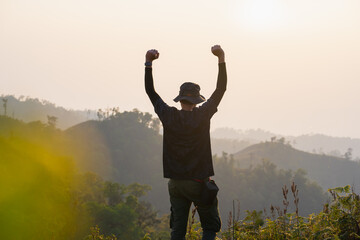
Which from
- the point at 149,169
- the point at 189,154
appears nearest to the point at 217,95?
the point at 189,154

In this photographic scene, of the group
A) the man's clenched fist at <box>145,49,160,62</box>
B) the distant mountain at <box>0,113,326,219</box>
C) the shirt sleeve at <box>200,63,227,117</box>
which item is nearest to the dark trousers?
the shirt sleeve at <box>200,63,227,117</box>

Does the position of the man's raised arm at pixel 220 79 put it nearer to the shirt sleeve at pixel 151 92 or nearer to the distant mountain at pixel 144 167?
the shirt sleeve at pixel 151 92

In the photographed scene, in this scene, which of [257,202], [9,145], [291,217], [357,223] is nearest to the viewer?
[357,223]

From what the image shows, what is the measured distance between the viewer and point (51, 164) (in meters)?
42.1

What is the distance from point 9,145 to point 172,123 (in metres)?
37.3

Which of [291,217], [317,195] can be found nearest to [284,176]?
[317,195]

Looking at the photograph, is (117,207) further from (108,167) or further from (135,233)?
(108,167)

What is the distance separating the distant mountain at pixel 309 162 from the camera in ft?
583

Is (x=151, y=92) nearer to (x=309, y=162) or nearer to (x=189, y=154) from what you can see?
(x=189, y=154)

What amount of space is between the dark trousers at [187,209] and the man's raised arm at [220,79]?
2.67ft

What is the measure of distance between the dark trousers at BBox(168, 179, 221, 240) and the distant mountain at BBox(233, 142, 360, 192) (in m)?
172

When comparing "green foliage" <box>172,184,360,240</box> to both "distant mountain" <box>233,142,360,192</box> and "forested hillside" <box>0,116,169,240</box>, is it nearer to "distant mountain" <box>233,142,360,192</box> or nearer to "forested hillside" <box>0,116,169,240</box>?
"forested hillside" <box>0,116,169,240</box>

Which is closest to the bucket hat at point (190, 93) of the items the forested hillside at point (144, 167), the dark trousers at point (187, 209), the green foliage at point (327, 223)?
the dark trousers at point (187, 209)

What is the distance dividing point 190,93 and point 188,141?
45 cm
